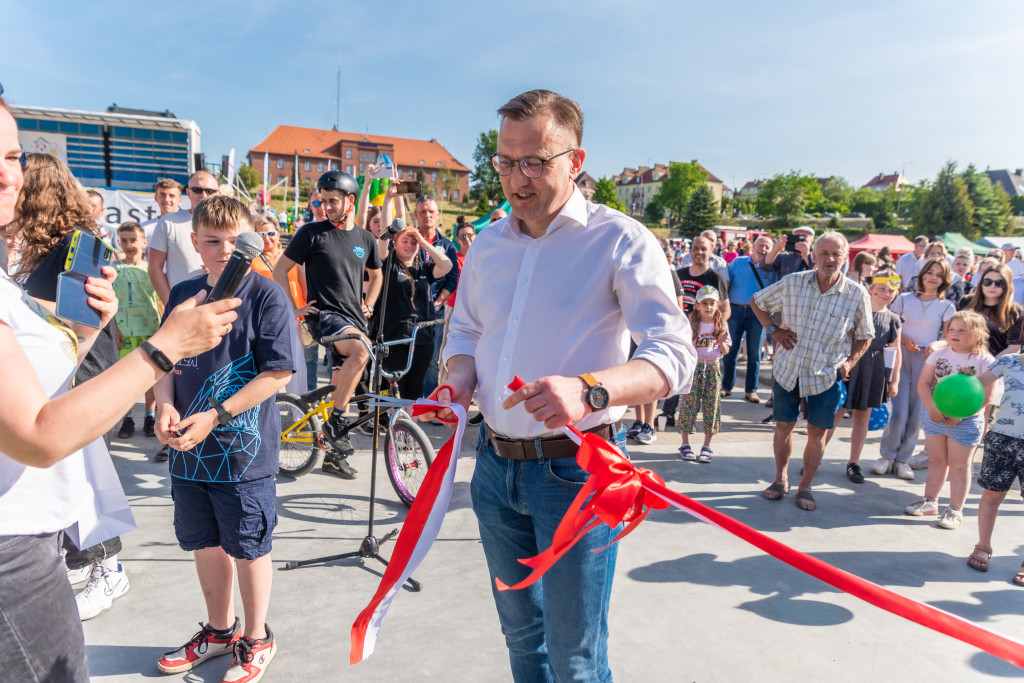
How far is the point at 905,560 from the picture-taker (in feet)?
13.2

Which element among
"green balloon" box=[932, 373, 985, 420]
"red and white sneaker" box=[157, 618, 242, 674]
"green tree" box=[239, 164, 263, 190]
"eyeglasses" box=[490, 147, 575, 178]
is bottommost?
"red and white sneaker" box=[157, 618, 242, 674]

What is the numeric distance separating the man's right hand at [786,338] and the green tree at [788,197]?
270 feet

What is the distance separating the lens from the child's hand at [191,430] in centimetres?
230

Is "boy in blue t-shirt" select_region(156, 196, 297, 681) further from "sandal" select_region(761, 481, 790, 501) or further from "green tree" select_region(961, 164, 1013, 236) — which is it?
"green tree" select_region(961, 164, 1013, 236)

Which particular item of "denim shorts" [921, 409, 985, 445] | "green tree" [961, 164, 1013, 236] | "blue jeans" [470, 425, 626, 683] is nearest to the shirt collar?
"blue jeans" [470, 425, 626, 683]

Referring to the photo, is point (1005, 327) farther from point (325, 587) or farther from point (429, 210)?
point (325, 587)

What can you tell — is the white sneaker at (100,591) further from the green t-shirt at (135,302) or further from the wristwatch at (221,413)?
the green t-shirt at (135,302)

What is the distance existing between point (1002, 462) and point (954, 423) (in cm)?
57

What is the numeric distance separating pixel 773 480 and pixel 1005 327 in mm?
2345

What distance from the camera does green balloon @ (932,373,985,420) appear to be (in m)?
3.98

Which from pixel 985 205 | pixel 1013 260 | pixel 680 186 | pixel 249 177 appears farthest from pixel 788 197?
pixel 1013 260

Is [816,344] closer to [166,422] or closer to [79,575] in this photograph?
[166,422]

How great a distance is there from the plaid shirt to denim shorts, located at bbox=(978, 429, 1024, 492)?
1.06m

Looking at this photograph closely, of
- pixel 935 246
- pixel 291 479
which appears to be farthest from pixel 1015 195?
pixel 291 479
